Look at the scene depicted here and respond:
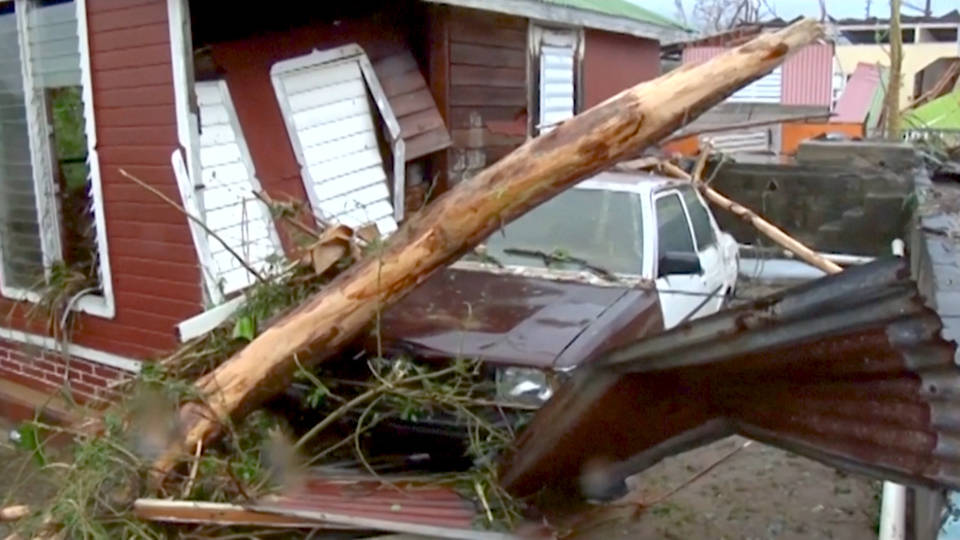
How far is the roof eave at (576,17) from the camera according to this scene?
8.51 metres

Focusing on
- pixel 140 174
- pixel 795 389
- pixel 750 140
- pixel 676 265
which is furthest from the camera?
pixel 750 140

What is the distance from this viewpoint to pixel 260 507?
4.06m

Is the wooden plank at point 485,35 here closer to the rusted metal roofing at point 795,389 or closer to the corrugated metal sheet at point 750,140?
the rusted metal roofing at point 795,389

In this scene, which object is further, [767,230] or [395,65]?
[767,230]

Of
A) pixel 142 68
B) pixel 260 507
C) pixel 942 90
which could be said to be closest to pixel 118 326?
pixel 142 68

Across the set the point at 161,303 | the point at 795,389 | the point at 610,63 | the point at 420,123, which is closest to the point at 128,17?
the point at 161,303

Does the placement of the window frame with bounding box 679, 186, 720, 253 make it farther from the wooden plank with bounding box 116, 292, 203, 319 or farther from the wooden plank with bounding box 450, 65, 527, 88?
the wooden plank with bounding box 116, 292, 203, 319

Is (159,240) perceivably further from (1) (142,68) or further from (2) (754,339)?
(2) (754,339)

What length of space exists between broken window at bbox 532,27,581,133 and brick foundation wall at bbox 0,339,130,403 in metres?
4.63

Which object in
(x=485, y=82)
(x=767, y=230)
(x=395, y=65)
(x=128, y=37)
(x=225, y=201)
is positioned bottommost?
(x=767, y=230)

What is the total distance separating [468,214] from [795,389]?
1617 mm

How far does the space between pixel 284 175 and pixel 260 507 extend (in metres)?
3.89

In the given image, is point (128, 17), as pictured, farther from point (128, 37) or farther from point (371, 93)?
point (371, 93)

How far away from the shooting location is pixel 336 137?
309 inches
